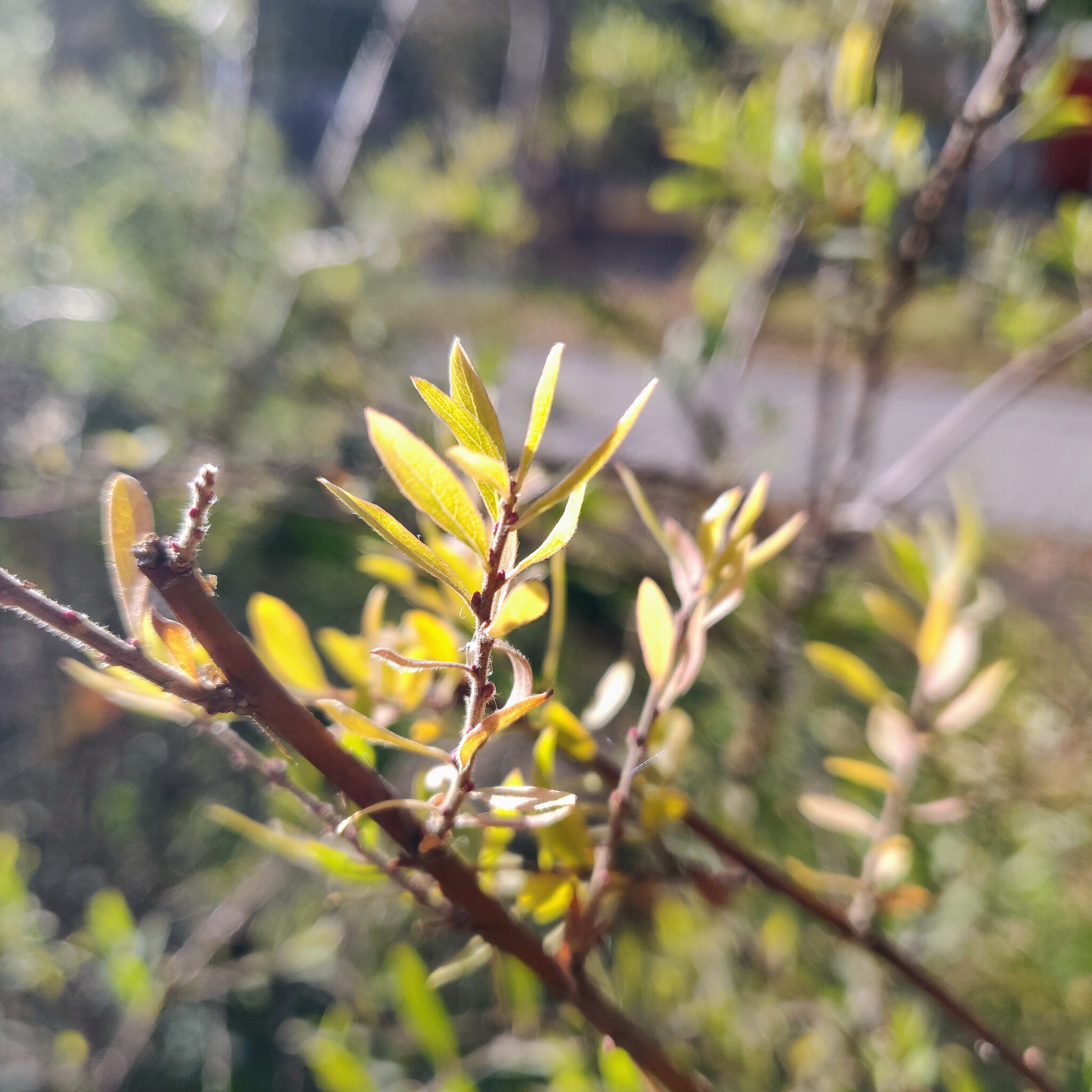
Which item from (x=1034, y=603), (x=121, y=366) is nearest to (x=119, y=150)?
(x=121, y=366)

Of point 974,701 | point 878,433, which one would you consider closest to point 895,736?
point 974,701

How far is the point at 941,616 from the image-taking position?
27 cm

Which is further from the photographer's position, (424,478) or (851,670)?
(851,670)

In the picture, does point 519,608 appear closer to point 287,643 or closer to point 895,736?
point 287,643

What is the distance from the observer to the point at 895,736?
0.95 feet

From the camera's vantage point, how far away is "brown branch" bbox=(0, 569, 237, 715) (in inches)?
4.3

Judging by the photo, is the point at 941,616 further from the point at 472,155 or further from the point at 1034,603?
the point at 1034,603

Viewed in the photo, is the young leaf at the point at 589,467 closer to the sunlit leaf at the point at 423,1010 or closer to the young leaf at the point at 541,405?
the young leaf at the point at 541,405

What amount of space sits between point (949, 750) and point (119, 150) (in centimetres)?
85

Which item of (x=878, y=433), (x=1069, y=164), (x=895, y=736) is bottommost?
(x=878, y=433)

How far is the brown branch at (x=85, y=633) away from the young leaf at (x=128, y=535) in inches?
0.5

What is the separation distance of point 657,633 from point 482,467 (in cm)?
8

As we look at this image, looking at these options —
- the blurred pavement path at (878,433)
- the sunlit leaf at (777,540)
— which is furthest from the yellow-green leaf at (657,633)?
the blurred pavement path at (878,433)

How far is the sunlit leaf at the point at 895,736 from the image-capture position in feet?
0.89
